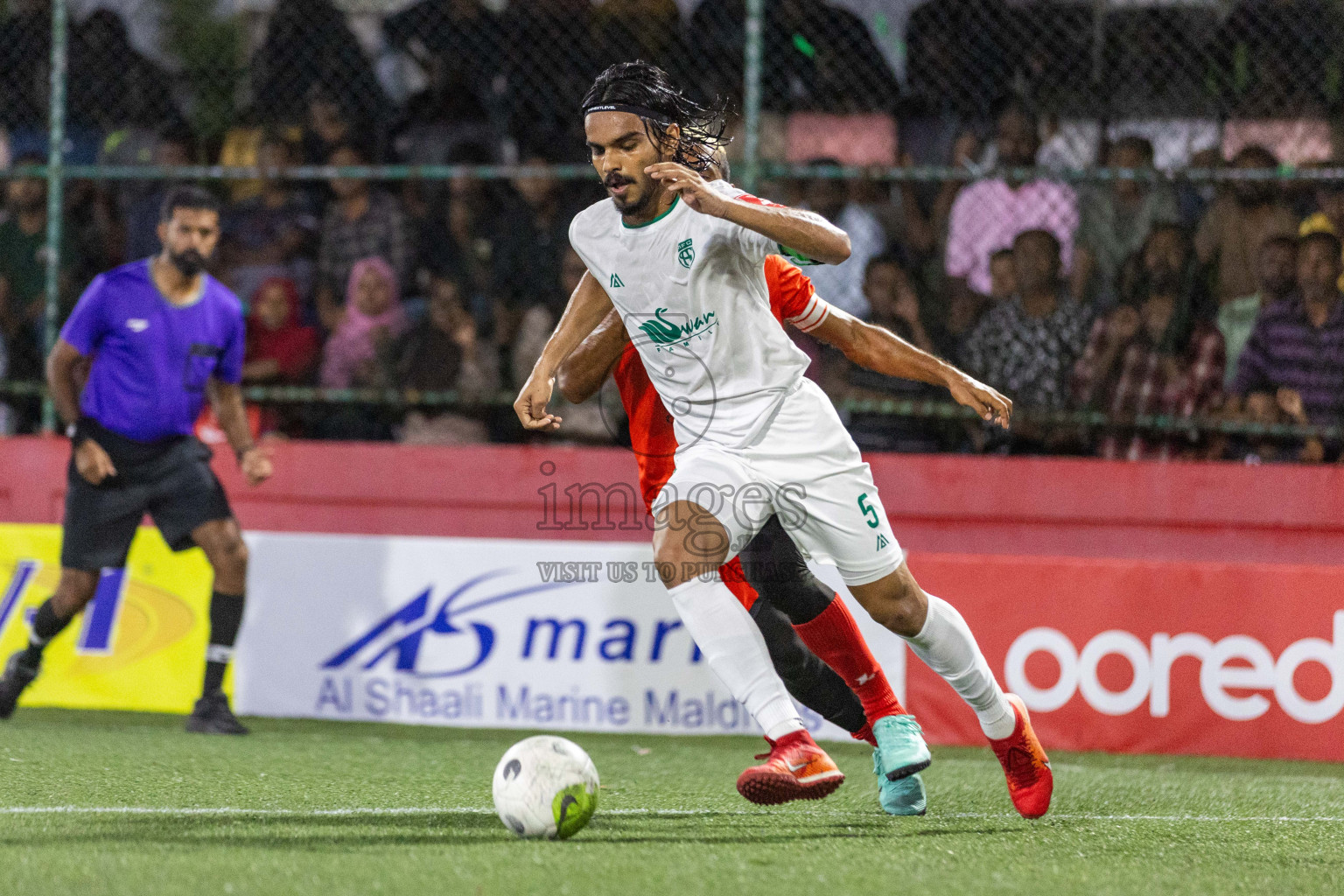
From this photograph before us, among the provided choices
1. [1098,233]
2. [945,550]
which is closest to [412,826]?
[945,550]

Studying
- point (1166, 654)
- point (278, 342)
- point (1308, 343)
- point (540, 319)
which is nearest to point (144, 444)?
point (278, 342)

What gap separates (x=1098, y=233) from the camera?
24.2 feet

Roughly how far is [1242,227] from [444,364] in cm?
377

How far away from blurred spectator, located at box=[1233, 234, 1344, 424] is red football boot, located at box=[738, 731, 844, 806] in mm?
3937

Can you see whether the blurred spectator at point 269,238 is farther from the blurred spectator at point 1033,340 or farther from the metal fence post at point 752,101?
the blurred spectator at point 1033,340

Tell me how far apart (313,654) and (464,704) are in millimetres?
Answer: 730

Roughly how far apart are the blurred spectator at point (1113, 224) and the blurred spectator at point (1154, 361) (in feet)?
0.69

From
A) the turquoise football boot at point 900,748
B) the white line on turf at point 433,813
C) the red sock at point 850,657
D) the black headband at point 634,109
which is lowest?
the white line on turf at point 433,813

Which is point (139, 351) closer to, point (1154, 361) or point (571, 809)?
point (571, 809)

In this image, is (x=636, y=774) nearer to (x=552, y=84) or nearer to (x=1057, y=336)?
(x=1057, y=336)

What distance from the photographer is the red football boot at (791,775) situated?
3752 mm

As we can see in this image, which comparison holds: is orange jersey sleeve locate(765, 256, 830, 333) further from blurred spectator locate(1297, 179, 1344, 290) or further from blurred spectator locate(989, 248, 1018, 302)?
blurred spectator locate(1297, 179, 1344, 290)

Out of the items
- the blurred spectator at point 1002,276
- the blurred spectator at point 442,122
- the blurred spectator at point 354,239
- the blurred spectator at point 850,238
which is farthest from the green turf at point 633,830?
the blurred spectator at point 442,122

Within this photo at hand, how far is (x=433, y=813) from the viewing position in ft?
14.1
